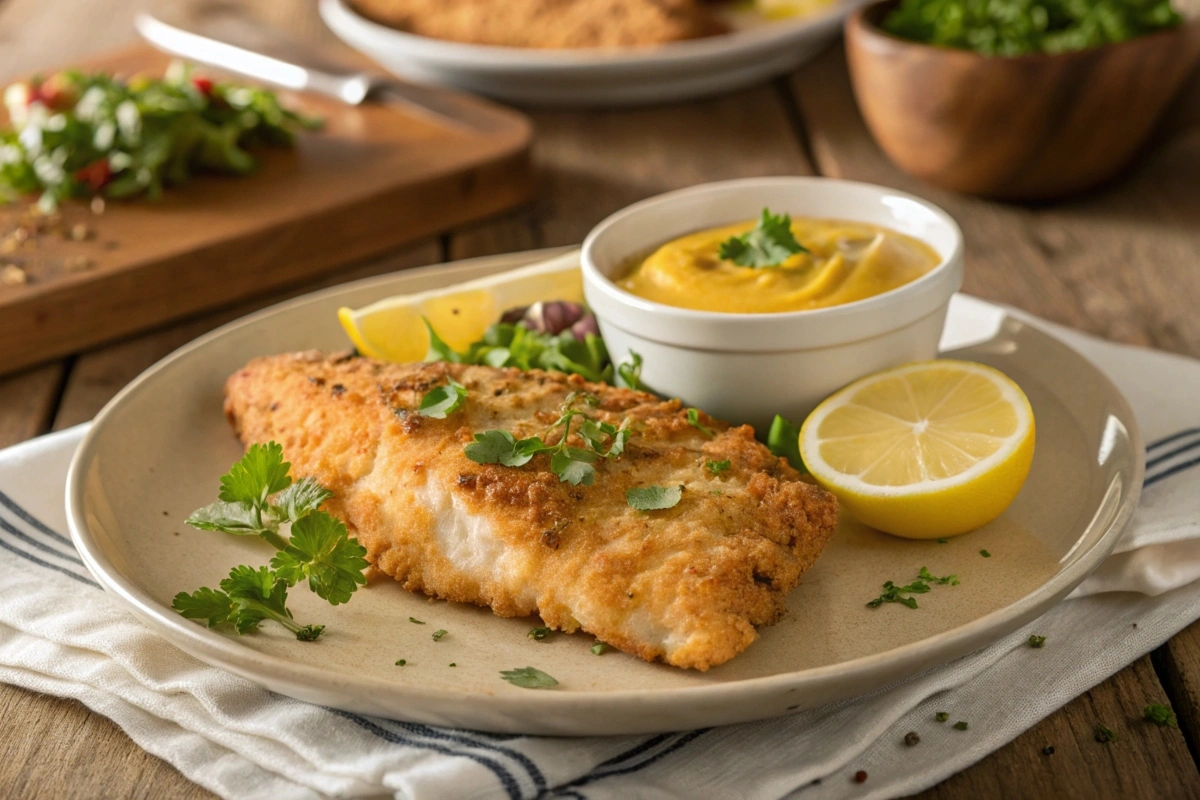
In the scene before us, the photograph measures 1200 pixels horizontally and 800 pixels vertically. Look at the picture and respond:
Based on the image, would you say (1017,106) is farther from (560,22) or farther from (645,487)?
(645,487)

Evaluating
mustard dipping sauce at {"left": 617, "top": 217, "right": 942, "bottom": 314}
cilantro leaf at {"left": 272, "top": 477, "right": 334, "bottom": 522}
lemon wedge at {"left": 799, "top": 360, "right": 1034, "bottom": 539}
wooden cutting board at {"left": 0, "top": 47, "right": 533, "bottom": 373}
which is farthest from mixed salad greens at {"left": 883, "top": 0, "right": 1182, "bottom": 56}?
cilantro leaf at {"left": 272, "top": 477, "right": 334, "bottom": 522}

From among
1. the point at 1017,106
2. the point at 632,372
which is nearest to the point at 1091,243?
the point at 1017,106

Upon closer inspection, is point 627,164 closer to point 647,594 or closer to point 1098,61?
point 1098,61

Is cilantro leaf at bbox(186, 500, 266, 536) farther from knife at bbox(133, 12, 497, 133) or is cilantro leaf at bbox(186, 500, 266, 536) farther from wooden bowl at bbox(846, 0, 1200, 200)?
wooden bowl at bbox(846, 0, 1200, 200)

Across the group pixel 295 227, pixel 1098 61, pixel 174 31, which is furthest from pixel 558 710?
pixel 174 31

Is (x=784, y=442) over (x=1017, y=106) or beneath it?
beneath

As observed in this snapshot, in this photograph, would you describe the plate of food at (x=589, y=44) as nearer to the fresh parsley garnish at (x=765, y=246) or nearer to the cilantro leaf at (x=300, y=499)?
the fresh parsley garnish at (x=765, y=246)

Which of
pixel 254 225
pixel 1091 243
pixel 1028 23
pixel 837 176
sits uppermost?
pixel 1028 23
